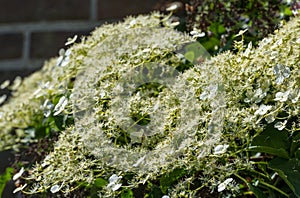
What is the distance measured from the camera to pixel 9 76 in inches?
67.7

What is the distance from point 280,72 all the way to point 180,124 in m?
0.13

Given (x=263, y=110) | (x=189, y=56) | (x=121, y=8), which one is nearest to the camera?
(x=263, y=110)

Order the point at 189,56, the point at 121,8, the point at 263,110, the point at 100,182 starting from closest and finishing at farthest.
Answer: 1. the point at 263,110
2. the point at 100,182
3. the point at 189,56
4. the point at 121,8

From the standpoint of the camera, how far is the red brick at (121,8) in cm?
164

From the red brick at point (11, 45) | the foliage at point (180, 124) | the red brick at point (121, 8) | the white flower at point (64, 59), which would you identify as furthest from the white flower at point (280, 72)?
the red brick at point (11, 45)

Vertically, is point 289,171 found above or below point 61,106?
below

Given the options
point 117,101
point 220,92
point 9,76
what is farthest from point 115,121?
point 9,76

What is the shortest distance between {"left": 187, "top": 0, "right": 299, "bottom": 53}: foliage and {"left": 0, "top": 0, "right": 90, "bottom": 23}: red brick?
728 millimetres

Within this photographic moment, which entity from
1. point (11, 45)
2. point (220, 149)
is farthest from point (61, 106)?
point (11, 45)

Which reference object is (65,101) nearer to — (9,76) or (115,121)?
(115,121)

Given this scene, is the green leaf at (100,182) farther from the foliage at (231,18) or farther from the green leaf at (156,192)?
the foliage at (231,18)

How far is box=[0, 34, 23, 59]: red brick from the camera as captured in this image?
1.76 meters

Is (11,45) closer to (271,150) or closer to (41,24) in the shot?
(41,24)

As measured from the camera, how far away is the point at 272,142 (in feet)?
2.53
